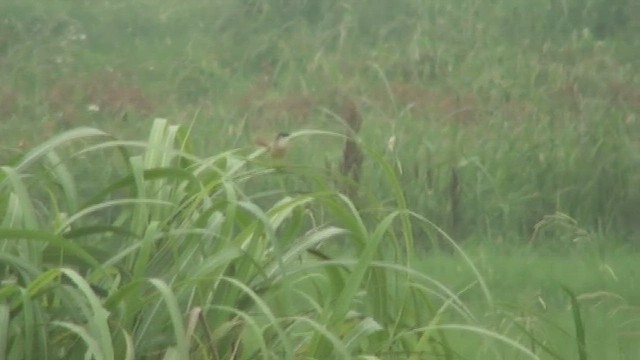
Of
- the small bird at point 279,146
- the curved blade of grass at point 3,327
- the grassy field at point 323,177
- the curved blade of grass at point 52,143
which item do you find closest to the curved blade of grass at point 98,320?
the grassy field at point 323,177

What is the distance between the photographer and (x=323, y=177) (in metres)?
2.96

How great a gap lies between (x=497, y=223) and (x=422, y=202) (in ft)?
0.75

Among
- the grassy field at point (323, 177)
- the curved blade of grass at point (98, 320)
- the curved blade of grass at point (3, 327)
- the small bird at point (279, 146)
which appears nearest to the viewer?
the curved blade of grass at point (98, 320)

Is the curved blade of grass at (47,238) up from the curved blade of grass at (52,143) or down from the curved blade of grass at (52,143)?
down

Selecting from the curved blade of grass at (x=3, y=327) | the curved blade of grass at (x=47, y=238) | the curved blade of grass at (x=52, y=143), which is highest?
the curved blade of grass at (x=52, y=143)

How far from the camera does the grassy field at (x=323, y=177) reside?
2.62 metres

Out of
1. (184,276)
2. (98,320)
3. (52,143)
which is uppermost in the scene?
(52,143)

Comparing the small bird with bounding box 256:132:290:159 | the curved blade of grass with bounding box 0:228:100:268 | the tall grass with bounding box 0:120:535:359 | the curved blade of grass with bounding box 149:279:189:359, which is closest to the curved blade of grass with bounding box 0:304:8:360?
the tall grass with bounding box 0:120:535:359

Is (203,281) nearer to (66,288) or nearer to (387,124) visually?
(66,288)

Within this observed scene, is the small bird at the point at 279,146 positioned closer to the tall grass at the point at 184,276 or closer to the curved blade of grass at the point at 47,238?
the tall grass at the point at 184,276

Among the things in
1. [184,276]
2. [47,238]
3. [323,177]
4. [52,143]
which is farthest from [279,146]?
[47,238]

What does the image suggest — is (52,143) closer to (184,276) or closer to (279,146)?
(184,276)

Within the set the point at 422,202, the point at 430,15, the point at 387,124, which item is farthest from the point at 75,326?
the point at 430,15

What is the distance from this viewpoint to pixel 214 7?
561 cm
